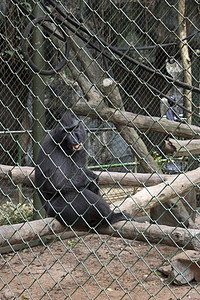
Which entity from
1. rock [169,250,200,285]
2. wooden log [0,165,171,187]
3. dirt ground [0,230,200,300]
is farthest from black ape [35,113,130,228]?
rock [169,250,200,285]

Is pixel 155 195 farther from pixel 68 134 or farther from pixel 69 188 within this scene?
pixel 68 134

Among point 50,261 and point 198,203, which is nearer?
point 50,261

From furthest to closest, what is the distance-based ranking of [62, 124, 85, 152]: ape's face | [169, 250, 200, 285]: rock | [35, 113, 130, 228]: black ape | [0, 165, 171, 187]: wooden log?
[169, 250, 200, 285]: rock < [0, 165, 171, 187]: wooden log < [62, 124, 85, 152]: ape's face < [35, 113, 130, 228]: black ape

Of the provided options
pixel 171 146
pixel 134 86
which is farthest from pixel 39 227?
pixel 134 86

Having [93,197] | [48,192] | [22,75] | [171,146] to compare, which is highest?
[171,146]

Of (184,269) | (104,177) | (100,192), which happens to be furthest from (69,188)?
(184,269)

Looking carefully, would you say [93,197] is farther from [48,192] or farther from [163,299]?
[163,299]

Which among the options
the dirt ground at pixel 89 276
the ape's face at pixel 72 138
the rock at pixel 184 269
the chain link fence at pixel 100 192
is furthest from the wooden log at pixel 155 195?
the rock at pixel 184 269

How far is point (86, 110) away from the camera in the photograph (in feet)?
14.7

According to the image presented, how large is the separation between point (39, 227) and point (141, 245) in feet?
9.05

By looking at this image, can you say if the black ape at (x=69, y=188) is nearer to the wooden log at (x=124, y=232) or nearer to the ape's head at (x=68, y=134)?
the ape's head at (x=68, y=134)

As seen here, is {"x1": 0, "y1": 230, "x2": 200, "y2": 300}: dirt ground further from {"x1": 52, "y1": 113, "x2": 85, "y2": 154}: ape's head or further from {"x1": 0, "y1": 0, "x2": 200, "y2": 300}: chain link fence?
{"x1": 52, "y1": 113, "x2": 85, "y2": 154}: ape's head

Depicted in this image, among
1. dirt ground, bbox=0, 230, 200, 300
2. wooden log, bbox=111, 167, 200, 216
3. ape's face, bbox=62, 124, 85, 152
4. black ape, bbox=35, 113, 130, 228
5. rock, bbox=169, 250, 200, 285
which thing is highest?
wooden log, bbox=111, 167, 200, 216

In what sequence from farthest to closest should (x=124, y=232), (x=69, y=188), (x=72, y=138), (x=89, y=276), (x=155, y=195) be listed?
1. (x=89, y=276)
2. (x=72, y=138)
3. (x=69, y=188)
4. (x=155, y=195)
5. (x=124, y=232)
